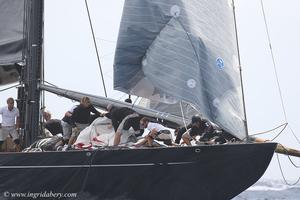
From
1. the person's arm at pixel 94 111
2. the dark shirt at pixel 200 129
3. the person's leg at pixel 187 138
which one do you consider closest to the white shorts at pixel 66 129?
the person's arm at pixel 94 111

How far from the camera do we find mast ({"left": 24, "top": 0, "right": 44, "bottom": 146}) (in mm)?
19453

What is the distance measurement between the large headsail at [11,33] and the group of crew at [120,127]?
1.07m

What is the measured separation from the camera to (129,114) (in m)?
17.6

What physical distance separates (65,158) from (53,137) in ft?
3.62

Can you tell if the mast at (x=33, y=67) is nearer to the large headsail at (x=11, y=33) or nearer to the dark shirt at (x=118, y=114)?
the large headsail at (x=11, y=33)

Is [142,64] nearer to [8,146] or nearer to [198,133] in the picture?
[198,133]

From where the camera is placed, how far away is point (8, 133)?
1939 cm

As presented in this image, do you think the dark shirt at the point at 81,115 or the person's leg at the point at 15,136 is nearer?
the dark shirt at the point at 81,115

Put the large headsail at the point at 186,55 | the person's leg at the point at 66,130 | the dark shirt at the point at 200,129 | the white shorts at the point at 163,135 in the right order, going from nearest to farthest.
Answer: the large headsail at the point at 186,55 → the dark shirt at the point at 200,129 → the white shorts at the point at 163,135 → the person's leg at the point at 66,130

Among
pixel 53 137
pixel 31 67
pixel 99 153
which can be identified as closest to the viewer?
pixel 99 153

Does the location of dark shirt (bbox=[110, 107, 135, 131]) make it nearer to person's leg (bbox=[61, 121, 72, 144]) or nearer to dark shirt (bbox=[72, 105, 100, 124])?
dark shirt (bbox=[72, 105, 100, 124])

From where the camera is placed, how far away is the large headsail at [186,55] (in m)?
17.2

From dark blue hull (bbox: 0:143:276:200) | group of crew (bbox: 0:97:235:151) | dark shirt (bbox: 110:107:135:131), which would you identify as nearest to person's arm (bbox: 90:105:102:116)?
group of crew (bbox: 0:97:235:151)

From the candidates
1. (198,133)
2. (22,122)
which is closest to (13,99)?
(22,122)
